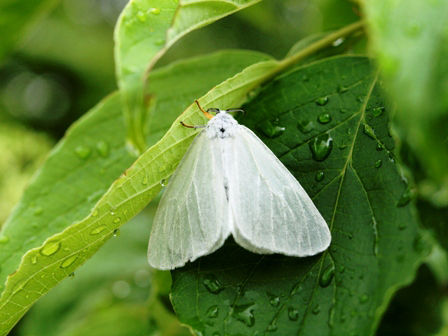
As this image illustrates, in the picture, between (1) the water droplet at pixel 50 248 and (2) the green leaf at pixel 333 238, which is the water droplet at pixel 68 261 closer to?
(1) the water droplet at pixel 50 248

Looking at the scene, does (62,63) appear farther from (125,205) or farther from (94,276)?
(125,205)

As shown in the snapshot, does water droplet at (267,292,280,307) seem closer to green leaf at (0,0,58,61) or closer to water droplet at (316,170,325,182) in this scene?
water droplet at (316,170,325,182)

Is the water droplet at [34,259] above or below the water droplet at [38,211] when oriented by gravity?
above

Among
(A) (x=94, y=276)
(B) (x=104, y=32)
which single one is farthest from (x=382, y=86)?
(B) (x=104, y=32)

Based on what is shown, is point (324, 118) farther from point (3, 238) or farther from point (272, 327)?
point (3, 238)

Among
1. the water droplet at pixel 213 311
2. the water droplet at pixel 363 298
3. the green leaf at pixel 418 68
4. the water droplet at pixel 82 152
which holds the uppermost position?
the green leaf at pixel 418 68

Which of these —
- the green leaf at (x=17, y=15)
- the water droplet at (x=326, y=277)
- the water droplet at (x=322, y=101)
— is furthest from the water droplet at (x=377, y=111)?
the green leaf at (x=17, y=15)

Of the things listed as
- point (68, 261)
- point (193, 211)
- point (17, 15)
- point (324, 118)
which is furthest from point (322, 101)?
point (17, 15)
